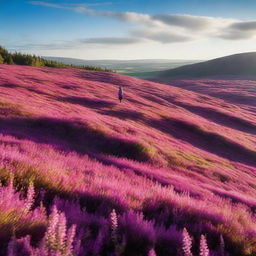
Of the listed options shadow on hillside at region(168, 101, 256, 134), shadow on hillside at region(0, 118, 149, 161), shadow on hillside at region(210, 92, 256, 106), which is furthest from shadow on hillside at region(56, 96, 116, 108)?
shadow on hillside at region(210, 92, 256, 106)

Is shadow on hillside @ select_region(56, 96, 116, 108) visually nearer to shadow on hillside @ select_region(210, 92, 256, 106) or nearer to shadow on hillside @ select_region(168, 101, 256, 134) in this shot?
shadow on hillside @ select_region(168, 101, 256, 134)

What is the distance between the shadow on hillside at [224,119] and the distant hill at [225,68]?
136555mm

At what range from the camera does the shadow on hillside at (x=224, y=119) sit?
41016mm

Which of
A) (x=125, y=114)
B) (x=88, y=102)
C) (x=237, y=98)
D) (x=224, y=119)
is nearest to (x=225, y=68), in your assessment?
(x=237, y=98)

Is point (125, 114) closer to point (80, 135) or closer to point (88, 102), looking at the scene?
point (88, 102)

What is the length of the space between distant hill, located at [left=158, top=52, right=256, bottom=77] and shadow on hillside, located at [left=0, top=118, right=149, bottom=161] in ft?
564

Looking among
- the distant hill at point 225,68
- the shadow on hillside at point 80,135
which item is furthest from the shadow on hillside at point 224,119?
the distant hill at point 225,68

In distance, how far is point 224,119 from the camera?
44.1 metres

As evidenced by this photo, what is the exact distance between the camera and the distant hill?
578 feet

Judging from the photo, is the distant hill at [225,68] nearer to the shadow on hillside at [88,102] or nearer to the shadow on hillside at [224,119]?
the shadow on hillside at [224,119]

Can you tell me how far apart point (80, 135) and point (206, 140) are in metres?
15.9

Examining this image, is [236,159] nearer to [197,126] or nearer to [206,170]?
[197,126]

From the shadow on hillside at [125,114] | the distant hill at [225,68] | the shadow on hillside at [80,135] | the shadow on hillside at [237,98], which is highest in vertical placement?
the distant hill at [225,68]

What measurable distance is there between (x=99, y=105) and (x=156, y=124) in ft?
23.2
